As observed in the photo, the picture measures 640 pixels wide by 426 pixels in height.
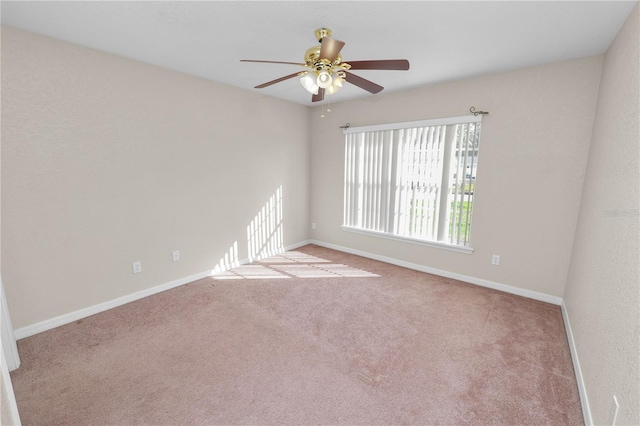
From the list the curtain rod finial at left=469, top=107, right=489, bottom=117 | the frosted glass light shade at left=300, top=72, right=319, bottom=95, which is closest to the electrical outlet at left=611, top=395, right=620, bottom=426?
the frosted glass light shade at left=300, top=72, right=319, bottom=95

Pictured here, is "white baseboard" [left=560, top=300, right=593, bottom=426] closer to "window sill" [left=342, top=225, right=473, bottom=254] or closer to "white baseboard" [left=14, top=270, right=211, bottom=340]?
"window sill" [left=342, top=225, right=473, bottom=254]

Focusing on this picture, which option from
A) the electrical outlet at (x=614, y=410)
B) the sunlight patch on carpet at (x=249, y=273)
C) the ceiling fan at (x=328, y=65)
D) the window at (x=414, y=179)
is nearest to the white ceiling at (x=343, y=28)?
the ceiling fan at (x=328, y=65)

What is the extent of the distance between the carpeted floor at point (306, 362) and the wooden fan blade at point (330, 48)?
6.90 ft

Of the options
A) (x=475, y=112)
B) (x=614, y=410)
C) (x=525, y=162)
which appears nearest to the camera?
(x=614, y=410)

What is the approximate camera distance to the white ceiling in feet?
5.78

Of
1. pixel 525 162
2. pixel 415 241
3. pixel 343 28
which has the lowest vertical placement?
pixel 415 241

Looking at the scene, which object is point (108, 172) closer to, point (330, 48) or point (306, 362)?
point (330, 48)

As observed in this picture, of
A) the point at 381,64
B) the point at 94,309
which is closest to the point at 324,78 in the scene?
the point at 381,64

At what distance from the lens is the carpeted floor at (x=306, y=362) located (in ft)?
5.32

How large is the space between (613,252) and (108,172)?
12.5ft

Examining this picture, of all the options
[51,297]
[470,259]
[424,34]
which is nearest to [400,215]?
[470,259]

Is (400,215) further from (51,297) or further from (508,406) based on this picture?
(51,297)

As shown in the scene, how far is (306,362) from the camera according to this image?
2.03 metres

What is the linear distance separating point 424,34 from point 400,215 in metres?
2.31
